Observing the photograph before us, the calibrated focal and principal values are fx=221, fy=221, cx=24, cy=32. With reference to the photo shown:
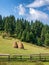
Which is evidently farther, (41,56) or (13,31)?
(13,31)

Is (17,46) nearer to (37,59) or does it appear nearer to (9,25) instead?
(37,59)

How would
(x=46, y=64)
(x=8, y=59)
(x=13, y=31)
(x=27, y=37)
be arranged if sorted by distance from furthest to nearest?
(x=13, y=31)
(x=27, y=37)
(x=8, y=59)
(x=46, y=64)

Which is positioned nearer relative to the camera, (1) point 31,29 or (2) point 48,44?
(2) point 48,44

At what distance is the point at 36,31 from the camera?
15088cm

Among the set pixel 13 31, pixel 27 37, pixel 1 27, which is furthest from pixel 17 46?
pixel 1 27

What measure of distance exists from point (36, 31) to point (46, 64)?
371ft

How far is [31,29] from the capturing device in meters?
150

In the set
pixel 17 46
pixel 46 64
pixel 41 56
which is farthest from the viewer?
pixel 17 46

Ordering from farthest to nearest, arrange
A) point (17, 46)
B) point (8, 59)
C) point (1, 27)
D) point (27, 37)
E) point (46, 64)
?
point (1, 27)
point (27, 37)
point (17, 46)
point (8, 59)
point (46, 64)

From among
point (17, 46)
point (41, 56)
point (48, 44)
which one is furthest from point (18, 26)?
point (41, 56)

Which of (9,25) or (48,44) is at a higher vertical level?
(9,25)

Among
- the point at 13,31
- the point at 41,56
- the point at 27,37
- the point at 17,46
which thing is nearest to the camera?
the point at 41,56

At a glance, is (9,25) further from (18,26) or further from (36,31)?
(36,31)

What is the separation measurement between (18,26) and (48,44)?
2823 cm
